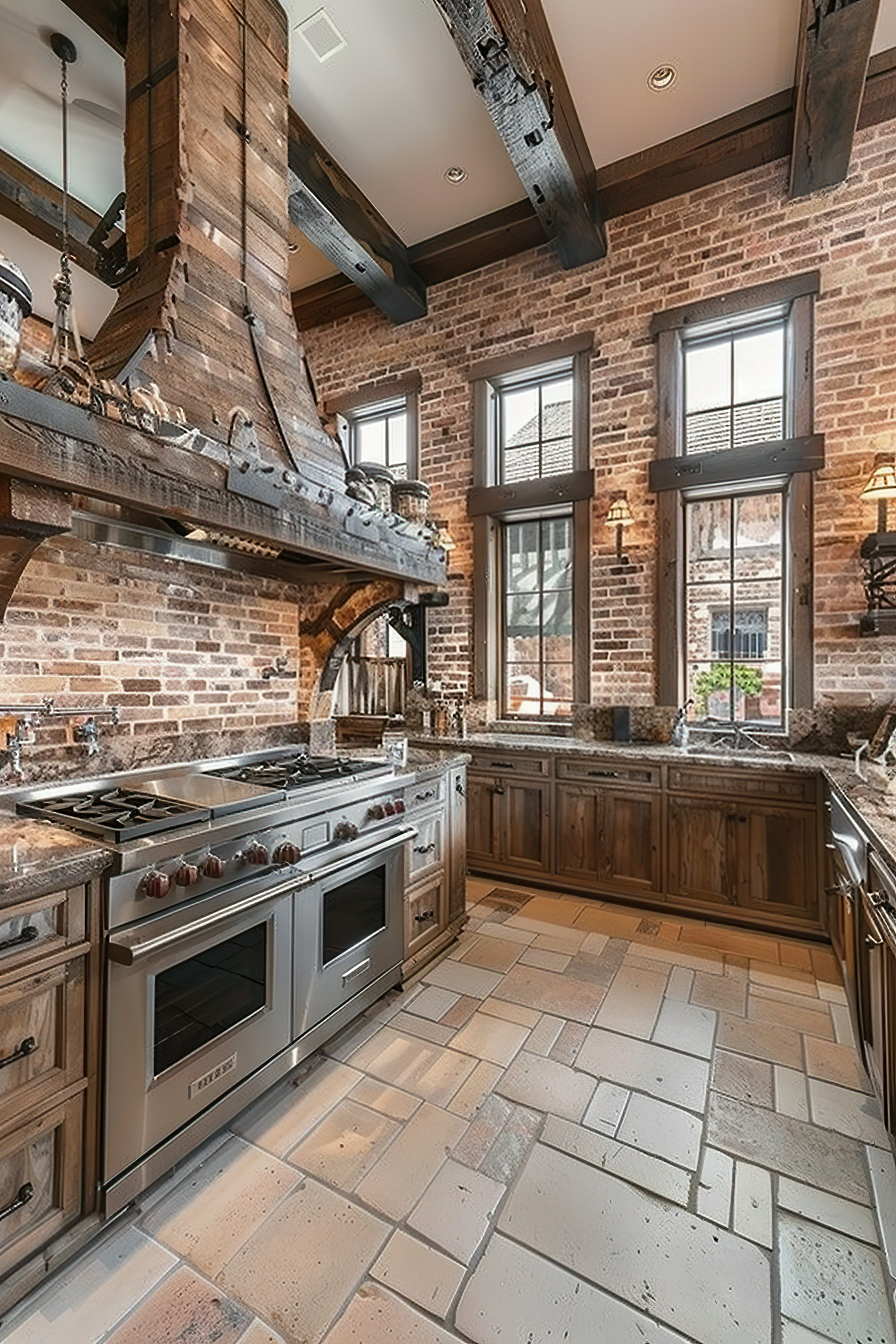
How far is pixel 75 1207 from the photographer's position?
4.56 ft

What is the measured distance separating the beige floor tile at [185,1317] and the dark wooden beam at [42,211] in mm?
4611

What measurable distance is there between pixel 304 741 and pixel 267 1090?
155 cm

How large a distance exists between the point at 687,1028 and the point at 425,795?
4.68ft

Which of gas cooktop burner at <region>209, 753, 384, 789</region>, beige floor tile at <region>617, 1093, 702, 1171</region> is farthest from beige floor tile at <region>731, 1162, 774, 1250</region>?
gas cooktop burner at <region>209, 753, 384, 789</region>

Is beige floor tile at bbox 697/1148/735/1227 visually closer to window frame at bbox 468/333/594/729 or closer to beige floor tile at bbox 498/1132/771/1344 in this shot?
beige floor tile at bbox 498/1132/771/1344

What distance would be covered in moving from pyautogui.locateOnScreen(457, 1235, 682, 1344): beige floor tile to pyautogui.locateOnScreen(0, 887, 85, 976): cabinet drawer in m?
1.22

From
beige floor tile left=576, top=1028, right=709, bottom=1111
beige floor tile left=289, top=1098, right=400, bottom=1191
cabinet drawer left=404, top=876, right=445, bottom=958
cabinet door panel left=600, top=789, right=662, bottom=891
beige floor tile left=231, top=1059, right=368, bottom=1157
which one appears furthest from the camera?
cabinet door panel left=600, top=789, right=662, bottom=891

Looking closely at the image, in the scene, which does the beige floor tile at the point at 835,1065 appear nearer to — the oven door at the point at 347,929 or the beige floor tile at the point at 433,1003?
the beige floor tile at the point at 433,1003

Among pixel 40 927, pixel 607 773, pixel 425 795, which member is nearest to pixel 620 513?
pixel 607 773

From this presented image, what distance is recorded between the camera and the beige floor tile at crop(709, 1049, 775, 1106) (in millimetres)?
1992

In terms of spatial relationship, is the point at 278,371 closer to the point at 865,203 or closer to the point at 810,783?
the point at 810,783

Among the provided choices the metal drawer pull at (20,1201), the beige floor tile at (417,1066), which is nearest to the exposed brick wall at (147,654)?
the metal drawer pull at (20,1201)

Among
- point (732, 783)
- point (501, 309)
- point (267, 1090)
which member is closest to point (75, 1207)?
point (267, 1090)

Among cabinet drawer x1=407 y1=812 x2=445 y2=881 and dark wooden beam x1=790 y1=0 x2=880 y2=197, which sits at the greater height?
dark wooden beam x1=790 y1=0 x2=880 y2=197
